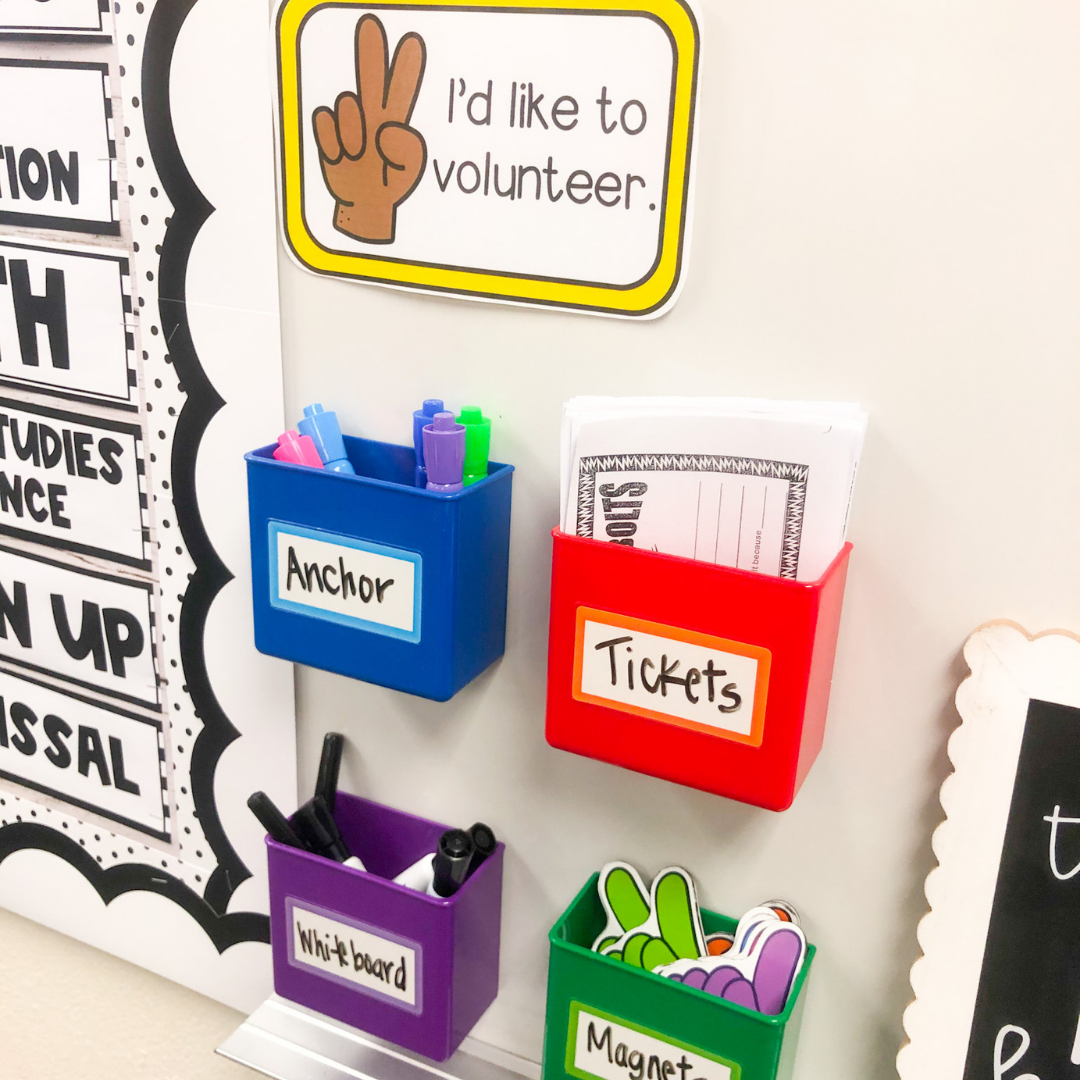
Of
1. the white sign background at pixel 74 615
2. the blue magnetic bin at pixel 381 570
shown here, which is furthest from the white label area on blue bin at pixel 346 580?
the white sign background at pixel 74 615

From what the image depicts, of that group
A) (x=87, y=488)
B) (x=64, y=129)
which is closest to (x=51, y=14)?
(x=64, y=129)

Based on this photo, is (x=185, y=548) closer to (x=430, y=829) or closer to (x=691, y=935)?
(x=430, y=829)

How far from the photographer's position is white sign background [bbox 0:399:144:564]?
0.70 m

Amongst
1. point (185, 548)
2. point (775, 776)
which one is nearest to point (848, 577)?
point (775, 776)

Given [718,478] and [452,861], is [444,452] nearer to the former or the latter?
[718,478]

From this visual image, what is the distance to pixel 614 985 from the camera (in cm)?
55

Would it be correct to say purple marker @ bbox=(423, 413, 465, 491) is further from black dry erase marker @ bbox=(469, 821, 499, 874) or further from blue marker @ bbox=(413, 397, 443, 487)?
black dry erase marker @ bbox=(469, 821, 499, 874)

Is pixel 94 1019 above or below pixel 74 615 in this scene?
below

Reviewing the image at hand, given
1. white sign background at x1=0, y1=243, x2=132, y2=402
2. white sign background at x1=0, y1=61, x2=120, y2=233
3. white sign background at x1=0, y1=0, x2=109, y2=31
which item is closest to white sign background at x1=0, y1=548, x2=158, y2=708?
white sign background at x1=0, y1=243, x2=132, y2=402

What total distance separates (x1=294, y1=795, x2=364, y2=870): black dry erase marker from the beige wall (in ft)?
0.68

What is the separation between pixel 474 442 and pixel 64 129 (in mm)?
339

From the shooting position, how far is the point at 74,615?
30.0 inches

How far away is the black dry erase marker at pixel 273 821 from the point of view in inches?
24.4

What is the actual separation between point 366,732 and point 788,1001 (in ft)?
0.99
